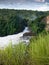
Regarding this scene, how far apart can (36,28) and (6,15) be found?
3.08 feet

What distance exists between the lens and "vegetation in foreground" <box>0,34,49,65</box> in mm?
2990

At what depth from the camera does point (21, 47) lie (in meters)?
3.20

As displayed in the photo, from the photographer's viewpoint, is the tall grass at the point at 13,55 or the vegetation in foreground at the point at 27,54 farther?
the tall grass at the point at 13,55

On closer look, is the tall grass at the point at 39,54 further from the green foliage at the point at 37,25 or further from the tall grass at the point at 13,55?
the green foliage at the point at 37,25

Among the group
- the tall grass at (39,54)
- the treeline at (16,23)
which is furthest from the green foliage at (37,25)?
the tall grass at (39,54)

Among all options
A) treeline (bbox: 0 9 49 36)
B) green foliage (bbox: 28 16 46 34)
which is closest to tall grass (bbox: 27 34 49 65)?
green foliage (bbox: 28 16 46 34)

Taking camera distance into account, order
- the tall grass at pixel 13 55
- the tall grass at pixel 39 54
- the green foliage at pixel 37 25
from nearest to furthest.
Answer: the tall grass at pixel 39 54
the tall grass at pixel 13 55
the green foliage at pixel 37 25

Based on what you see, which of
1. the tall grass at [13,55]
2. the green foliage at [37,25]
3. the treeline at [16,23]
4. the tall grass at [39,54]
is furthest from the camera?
the treeline at [16,23]

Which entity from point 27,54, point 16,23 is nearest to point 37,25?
point 16,23

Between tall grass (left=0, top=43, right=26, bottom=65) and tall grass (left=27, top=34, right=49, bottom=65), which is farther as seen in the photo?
tall grass (left=0, top=43, right=26, bottom=65)

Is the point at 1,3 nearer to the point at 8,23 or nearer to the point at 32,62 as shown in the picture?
the point at 8,23

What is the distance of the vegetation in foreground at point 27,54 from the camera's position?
299 cm

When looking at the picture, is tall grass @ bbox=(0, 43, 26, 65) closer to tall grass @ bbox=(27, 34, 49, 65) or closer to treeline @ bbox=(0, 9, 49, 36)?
tall grass @ bbox=(27, 34, 49, 65)

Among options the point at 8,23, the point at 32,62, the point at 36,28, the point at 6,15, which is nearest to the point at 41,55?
the point at 32,62
